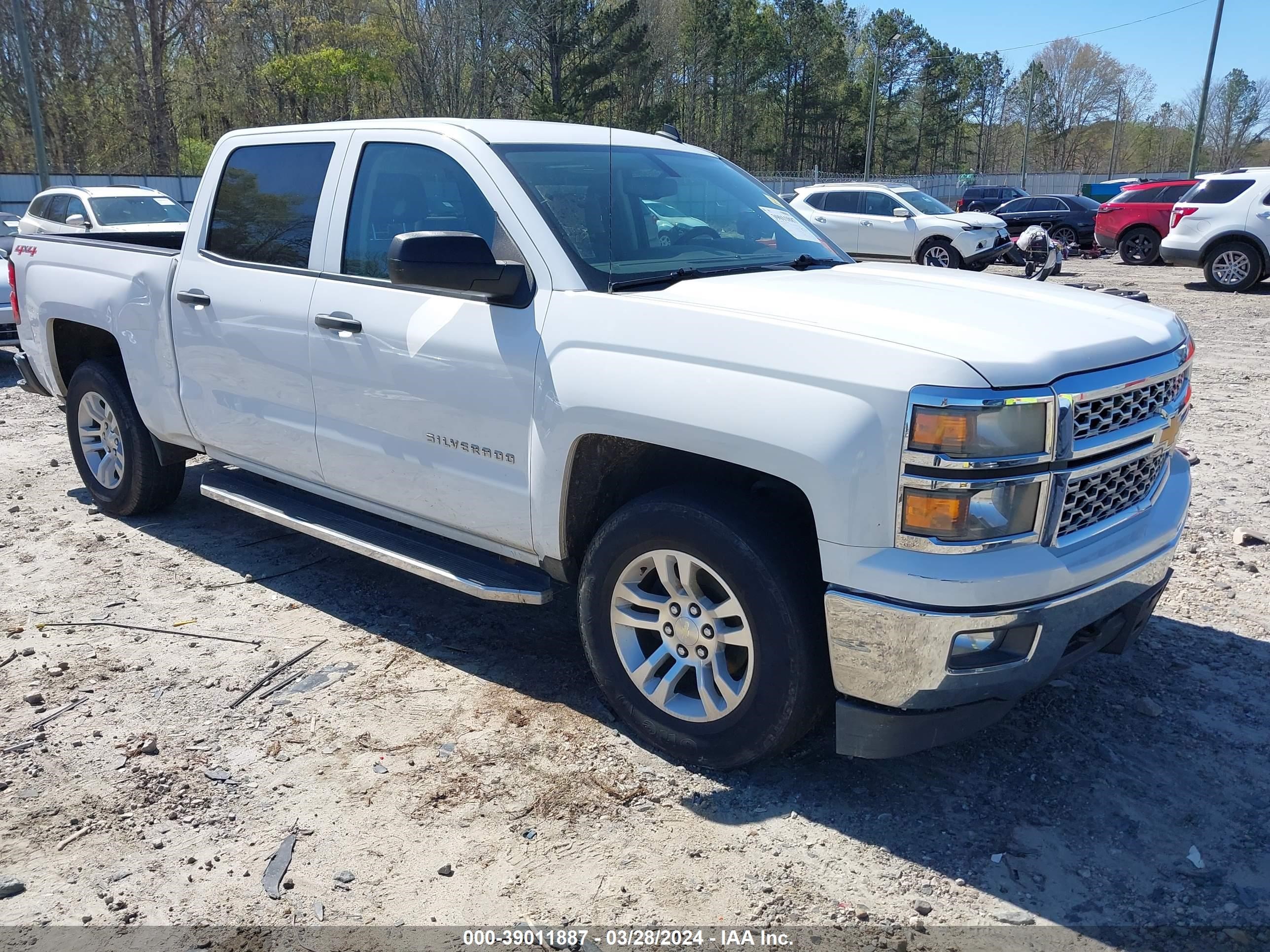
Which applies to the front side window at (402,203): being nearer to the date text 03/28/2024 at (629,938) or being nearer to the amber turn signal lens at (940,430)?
the amber turn signal lens at (940,430)

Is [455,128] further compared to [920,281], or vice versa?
[455,128]

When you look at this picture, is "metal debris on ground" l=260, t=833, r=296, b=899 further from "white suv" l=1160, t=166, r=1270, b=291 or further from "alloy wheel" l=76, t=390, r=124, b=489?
"white suv" l=1160, t=166, r=1270, b=291

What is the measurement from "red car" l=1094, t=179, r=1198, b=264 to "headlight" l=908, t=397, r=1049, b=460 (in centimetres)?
2147

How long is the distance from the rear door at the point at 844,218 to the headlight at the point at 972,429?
1806 cm

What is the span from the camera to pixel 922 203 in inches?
797

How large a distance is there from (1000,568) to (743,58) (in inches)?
2696

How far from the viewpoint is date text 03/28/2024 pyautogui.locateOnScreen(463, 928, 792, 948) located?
2.51 m

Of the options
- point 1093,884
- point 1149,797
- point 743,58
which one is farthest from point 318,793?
point 743,58

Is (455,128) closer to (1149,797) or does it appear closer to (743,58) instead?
(1149,797)

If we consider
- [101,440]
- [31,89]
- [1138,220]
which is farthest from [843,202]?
[31,89]

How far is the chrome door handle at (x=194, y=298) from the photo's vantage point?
456 centimetres

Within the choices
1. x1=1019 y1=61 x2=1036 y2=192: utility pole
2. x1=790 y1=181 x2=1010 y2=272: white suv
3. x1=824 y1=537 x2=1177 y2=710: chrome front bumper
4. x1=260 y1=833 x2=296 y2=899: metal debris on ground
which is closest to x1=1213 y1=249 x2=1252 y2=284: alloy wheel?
x1=790 y1=181 x2=1010 y2=272: white suv

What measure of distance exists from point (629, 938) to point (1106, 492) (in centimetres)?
183

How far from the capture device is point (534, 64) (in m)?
17.1
